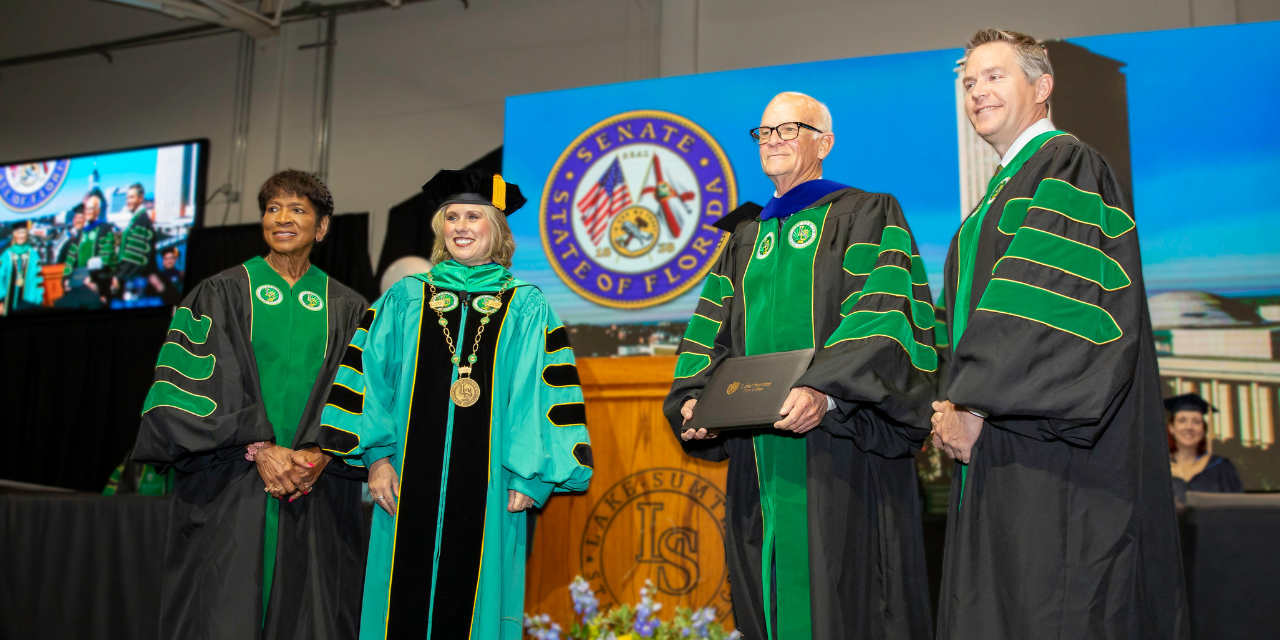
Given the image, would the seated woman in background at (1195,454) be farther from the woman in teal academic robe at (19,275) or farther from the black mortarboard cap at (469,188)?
the woman in teal academic robe at (19,275)

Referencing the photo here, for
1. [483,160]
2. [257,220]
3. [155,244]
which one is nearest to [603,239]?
[483,160]

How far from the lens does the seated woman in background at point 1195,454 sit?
486 centimetres

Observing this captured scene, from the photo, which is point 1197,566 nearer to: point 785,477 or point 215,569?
point 785,477

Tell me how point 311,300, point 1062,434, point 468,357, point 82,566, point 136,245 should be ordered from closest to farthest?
point 1062,434 < point 468,357 < point 311,300 < point 82,566 < point 136,245

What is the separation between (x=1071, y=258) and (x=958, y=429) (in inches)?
15.6

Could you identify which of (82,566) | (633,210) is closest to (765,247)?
(633,210)

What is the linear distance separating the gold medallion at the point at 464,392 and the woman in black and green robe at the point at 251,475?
0.48m

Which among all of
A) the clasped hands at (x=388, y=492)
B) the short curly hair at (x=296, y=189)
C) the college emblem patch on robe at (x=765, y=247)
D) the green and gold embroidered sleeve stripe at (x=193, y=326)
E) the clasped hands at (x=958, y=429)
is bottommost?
the clasped hands at (x=388, y=492)

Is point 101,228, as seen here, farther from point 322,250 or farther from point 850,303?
point 850,303

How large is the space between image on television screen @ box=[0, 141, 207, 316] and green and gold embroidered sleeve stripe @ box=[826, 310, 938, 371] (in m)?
8.39

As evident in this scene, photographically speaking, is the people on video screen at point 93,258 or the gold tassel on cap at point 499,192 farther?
the people on video screen at point 93,258

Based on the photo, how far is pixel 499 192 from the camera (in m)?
2.71

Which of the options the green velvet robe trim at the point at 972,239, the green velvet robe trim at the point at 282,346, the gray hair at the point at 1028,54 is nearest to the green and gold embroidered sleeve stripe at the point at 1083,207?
A: the green velvet robe trim at the point at 972,239

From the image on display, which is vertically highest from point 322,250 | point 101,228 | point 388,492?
point 101,228
